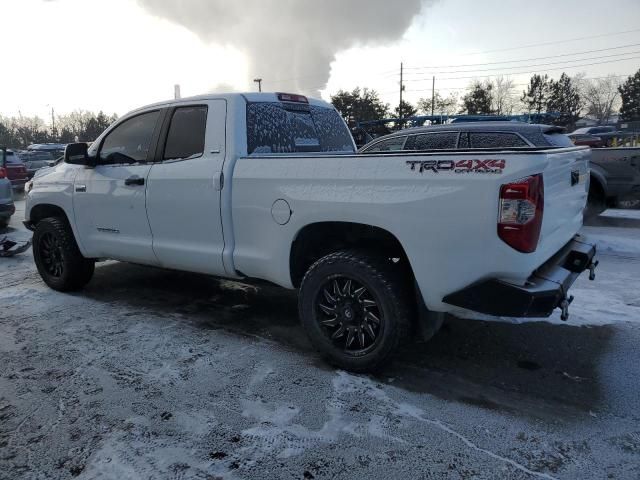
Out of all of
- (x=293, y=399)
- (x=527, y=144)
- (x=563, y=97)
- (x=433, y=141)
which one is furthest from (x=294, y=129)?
(x=563, y=97)

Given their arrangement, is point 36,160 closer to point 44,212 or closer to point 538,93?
point 44,212

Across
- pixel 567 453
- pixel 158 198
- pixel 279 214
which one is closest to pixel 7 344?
pixel 158 198

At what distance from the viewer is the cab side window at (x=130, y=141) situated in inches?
183

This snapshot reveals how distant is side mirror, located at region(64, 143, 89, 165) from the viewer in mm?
4871

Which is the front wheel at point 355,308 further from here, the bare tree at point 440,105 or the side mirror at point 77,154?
the bare tree at point 440,105

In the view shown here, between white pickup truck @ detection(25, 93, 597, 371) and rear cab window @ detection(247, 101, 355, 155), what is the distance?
0.01 metres

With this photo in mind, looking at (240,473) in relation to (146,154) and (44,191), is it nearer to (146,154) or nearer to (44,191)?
(146,154)

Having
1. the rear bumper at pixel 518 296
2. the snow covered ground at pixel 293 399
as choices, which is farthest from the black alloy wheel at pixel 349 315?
the rear bumper at pixel 518 296

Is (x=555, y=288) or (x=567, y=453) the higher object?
(x=555, y=288)

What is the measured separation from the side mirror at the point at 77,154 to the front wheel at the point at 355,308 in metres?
2.84

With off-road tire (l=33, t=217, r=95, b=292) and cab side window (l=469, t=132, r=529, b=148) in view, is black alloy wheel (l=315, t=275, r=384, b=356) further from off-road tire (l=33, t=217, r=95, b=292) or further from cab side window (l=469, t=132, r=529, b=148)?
cab side window (l=469, t=132, r=529, b=148)

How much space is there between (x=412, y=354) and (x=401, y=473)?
1.44m

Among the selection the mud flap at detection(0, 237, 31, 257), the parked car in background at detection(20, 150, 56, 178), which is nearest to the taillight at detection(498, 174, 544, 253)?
the mud flap at detection(0, 237, 31, 257)

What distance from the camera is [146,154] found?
460cm
